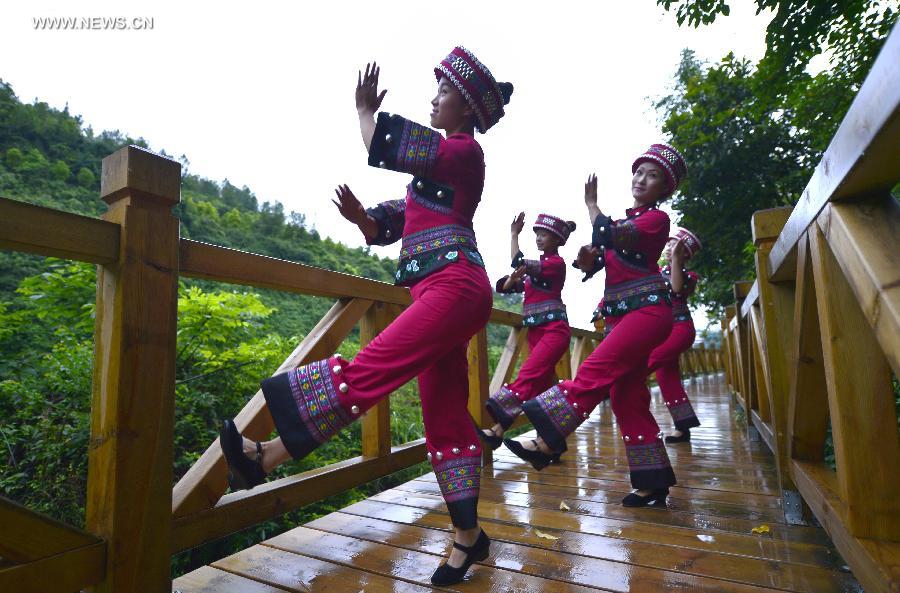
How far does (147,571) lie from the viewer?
129 centimetres

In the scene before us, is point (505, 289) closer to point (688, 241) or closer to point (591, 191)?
point (591, 191)

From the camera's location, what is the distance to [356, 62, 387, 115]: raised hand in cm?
135

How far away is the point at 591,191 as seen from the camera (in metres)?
2.18

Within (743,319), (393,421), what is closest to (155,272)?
(743,319)

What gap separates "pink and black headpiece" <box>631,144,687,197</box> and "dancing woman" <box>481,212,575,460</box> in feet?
2.75

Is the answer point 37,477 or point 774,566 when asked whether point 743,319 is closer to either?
point 774,566

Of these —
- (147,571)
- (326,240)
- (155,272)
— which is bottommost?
(147,571)

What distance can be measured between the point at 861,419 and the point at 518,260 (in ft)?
7.38

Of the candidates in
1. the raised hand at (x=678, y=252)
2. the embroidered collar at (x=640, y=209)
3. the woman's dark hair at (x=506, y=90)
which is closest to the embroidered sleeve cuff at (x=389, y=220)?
the woman's dark hair at (x=506, y=90)

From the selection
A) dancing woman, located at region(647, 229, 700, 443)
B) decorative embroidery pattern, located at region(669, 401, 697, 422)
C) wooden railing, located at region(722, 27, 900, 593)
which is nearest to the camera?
wooden railing, located at region(722, 27, 900, 593)

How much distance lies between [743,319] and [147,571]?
326 cm

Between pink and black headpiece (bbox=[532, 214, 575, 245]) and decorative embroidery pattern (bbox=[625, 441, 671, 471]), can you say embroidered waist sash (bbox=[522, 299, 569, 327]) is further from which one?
decorative embroidery pattern (bbox=[625, 441, 671, 471])

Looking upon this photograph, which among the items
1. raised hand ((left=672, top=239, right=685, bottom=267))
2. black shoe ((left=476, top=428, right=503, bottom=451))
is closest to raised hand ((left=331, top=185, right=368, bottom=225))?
black shoe ((left=476, top=428, right=503, bottom=451))

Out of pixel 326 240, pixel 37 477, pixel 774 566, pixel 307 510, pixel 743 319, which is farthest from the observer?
pixel 326 240
